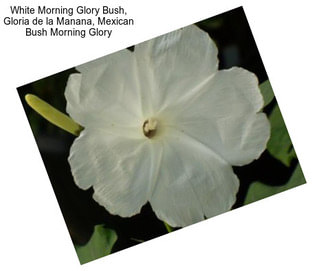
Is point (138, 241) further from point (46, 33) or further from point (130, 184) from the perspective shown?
point (46, 33)

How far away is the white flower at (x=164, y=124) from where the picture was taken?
159cm

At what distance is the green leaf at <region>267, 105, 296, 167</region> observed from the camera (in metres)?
1.64

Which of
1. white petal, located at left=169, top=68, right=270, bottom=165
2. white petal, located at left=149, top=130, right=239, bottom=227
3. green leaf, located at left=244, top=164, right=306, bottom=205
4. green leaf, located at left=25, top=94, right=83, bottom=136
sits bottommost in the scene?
green leaf, located at left=244, top=164, right=306, bottom=205

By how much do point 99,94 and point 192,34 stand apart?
37 cm

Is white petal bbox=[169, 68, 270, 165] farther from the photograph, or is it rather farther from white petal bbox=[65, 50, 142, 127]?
white petal bbox=[65, 50, 142, 127]

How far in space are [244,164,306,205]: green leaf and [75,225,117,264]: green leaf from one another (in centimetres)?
49

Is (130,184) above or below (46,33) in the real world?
below

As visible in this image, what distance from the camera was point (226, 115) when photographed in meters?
1.61

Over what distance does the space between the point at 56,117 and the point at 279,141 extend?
77 centimetres

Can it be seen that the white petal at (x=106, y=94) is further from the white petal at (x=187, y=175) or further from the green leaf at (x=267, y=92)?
the green leaf at (x=267, y=92)

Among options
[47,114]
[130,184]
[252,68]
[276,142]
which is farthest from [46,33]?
[276,142]

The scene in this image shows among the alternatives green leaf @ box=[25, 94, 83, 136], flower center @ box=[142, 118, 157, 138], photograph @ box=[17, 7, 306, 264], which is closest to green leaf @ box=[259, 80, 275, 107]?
photograph @ box=[17, 7, 306, 264]

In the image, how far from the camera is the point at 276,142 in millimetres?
1647

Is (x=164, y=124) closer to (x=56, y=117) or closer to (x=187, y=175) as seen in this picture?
(x=187, y=175)
